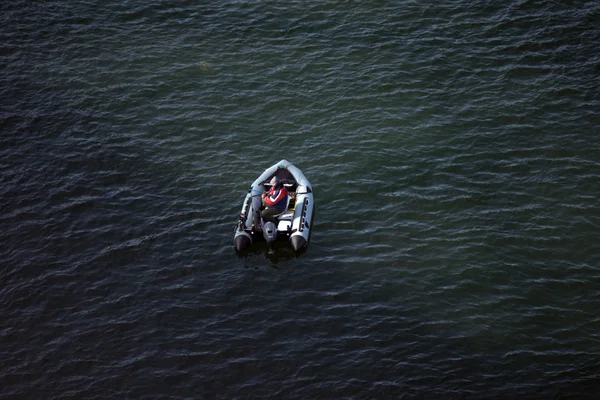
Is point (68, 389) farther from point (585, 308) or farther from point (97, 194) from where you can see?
point (585, 308)

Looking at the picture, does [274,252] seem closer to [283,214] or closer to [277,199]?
[283,214]

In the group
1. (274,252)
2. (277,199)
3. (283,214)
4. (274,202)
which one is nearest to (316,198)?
(283,214)

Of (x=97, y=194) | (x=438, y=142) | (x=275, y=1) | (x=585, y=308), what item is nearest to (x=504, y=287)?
(x=585, y=308)

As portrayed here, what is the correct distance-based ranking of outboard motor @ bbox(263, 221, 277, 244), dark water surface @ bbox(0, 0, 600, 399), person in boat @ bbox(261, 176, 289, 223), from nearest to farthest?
dark water surface @ bbox(0, 0, 600, 399)
outboard motor @ bbox(263, 221, 277, 244)
person in boat @ bbox(261, 176, 289, 223)

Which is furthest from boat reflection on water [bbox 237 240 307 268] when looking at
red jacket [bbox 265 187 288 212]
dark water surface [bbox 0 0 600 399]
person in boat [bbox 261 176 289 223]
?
red jacket [bbox 265 187 288 212]

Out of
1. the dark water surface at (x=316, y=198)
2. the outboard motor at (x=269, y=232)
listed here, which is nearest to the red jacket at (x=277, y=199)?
the outboard motor at (x=269, y=232)

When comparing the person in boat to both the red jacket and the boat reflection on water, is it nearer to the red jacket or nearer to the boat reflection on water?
the red jacket

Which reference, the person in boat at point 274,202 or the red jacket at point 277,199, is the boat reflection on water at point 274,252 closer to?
the person in boat at point 274,202
